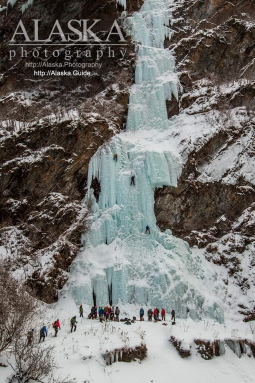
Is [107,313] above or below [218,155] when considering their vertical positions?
below

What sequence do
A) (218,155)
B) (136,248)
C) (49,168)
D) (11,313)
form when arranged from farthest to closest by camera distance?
(218,155)
(49,168)
(136,248)
(11,313)

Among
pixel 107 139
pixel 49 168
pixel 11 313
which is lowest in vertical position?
pixel 11 313

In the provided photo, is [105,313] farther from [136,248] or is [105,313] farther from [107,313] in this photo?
[136,248]

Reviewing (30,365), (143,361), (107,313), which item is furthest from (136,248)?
(30,365)

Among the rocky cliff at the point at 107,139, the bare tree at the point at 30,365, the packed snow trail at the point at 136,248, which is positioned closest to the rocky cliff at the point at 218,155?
the rocky cliff at the point at 107,139

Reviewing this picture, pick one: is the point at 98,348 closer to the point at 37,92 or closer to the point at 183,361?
the point at 183,361

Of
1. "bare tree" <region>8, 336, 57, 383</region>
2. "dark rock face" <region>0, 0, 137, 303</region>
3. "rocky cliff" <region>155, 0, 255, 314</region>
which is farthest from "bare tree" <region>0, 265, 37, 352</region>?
"rocky cliff" <region>155, 0, 255, 314</region>
